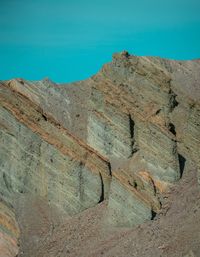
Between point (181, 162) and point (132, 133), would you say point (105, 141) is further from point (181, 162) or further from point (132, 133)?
point (181, 162)

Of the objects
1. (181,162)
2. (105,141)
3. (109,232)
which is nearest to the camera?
(109,232)

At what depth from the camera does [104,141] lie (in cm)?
4503

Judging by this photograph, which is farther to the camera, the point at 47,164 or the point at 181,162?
the point at 181,162

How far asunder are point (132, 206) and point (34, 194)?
19.7ft

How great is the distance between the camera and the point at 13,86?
4769 cm

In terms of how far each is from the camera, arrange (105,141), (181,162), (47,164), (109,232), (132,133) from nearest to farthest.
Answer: (109,232) → (47,164) → (181,162) → (132,133) → (105,141)

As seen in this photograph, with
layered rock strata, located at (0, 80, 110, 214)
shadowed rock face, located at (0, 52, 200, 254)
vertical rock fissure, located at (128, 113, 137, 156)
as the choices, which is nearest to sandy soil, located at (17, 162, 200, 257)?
shadowed rock face, located at (0, 52, 200, 254)

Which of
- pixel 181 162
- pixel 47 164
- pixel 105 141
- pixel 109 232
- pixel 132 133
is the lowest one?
pixel 109 232

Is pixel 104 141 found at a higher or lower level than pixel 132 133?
higher

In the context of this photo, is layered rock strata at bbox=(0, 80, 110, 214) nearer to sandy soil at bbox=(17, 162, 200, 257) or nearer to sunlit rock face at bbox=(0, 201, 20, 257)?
sandy soil at bbox=(17, 162, 200, 257)

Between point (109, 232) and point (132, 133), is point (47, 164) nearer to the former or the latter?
point (109, 232)

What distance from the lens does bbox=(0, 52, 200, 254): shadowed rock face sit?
41406 millimetres

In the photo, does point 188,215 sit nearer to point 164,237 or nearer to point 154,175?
point 164,237

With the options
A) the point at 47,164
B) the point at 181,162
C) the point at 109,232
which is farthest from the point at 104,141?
the point at 109,232
